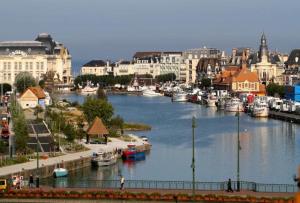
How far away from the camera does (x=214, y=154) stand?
35.3 meters

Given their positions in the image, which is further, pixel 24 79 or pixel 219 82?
pixel 219 82

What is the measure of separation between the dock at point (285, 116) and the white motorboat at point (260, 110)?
20.2 inches

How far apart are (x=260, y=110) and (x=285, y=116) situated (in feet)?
11.7

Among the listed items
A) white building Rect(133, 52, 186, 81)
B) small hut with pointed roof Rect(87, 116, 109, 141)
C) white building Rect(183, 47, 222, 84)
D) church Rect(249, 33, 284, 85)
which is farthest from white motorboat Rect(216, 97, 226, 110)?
white building Rect(133, 52, 186, 81)

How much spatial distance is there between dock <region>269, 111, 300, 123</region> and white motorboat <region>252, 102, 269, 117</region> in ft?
1.68

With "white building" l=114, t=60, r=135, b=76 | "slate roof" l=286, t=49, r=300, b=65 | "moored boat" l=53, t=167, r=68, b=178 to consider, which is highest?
"slate roof" l=286, t=49, r=300, b=65

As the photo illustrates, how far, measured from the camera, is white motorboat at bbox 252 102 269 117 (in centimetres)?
6425

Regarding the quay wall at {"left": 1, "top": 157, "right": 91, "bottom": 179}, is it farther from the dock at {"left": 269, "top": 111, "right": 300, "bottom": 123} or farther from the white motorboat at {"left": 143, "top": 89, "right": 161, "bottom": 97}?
the white motorboat at {"left": 143, "top": 89, "right": 161, "bottom": 97}

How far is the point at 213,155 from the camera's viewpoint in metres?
34.9

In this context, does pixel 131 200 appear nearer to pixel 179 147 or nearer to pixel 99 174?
pixel 99 174

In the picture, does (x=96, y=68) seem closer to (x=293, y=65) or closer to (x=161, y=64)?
(x=161, y=64)

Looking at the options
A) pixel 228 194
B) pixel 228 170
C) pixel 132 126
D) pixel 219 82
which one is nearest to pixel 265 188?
pixel 228 194

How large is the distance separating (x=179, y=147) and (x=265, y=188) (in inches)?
643

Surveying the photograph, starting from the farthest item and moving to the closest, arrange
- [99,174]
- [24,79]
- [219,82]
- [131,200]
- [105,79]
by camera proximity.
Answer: [105,79] < [219,82] < [24,79] < [99,174] < [131,200]
